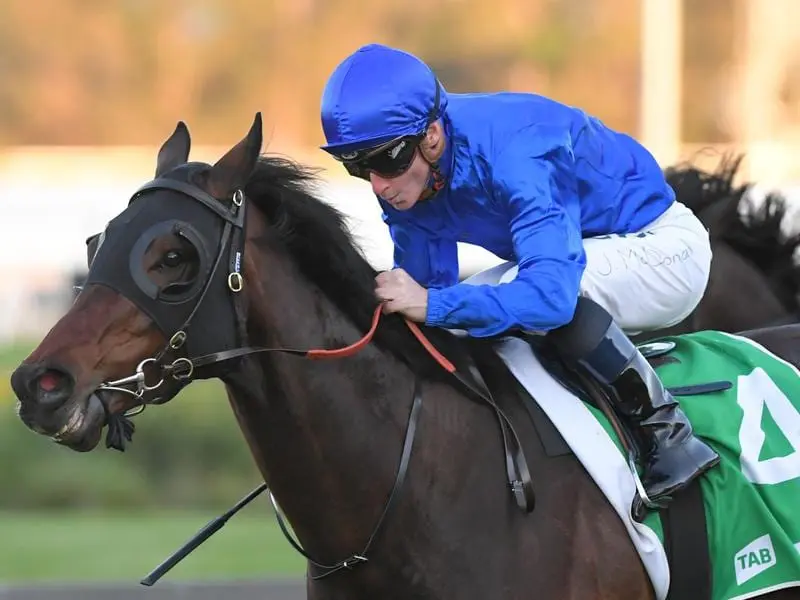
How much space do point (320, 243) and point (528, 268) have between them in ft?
1.40

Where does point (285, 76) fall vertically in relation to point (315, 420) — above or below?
below

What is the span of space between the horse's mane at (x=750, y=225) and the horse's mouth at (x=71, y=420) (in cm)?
282

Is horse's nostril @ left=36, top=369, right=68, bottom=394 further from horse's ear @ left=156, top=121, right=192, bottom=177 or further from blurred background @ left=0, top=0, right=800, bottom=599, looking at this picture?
blurred background @ left=0, top=0, right=800, bottom=599

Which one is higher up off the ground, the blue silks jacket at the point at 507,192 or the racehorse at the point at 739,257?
the blue silks jacket at the point at 507,192

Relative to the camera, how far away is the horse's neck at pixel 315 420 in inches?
103

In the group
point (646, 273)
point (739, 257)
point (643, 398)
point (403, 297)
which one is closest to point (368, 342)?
point (403, 297)

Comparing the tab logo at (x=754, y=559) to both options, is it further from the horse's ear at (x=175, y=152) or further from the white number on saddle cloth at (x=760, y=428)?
the horse's ear at (x=175, y=152)

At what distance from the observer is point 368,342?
2734 millimetres

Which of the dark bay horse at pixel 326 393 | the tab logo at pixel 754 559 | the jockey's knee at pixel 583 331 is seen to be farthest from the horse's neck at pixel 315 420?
the tab logo at pixel 754 559

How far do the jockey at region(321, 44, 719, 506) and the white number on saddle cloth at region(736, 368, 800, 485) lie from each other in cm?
14

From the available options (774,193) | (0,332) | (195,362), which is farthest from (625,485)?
(0,332)

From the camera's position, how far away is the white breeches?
9.89 ft

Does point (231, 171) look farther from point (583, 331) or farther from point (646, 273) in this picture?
point (646, 273)

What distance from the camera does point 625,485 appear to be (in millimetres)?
2803
